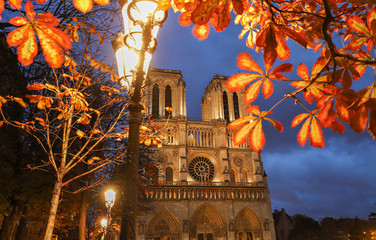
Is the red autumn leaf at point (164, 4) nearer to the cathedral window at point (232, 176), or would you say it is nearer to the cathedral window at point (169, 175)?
the cathedral window at point (169, 175)

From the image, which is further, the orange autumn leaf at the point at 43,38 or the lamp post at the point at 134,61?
the lamp post at the point at 134,61

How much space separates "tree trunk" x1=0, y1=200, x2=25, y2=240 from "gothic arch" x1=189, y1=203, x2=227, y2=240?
17.7m

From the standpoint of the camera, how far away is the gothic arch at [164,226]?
69.4 ft

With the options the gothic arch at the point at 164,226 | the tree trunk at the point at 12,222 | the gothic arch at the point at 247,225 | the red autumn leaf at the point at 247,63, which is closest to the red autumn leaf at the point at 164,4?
the red autumn leaf at the point at 247,63

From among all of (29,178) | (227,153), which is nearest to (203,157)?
(227,153)

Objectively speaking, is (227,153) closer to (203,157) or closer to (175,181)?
(203,157)

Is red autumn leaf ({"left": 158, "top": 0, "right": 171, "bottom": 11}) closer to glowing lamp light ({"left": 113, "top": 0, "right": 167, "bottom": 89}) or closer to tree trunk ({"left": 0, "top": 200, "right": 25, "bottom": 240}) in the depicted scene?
glowing lamp light ({"left": 113, "top": 0, "right": 167, "bottom": 89})

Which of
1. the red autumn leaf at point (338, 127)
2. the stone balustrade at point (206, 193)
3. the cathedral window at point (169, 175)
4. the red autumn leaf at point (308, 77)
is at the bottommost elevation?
the red autumn leaf at point (338, 127)

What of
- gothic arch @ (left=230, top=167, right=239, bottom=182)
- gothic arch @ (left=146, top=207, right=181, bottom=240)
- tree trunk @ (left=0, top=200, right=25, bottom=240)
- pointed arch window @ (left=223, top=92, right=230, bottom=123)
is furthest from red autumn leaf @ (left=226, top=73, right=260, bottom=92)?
pointed arch window @ (left=223, top=92, right=230, bottom=123)

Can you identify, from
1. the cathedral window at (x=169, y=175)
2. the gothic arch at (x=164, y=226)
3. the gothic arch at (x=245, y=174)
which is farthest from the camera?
the gothic arch at (x=245, y=174)

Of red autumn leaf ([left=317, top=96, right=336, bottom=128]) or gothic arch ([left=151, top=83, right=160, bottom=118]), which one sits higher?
gothic arch ([left=151, top=83, right=160, bottom=118])

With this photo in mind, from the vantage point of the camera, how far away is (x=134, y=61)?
101 inches

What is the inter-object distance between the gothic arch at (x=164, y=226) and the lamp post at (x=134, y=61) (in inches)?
826

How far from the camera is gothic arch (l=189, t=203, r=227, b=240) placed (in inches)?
877
